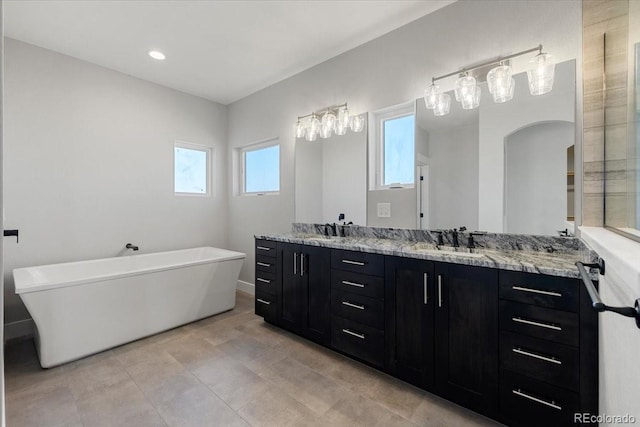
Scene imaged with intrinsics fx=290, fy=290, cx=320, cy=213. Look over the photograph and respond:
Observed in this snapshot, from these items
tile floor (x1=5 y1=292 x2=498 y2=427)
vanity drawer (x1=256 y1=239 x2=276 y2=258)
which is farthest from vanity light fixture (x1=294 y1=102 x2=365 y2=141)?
tile floor (x1=5 y1=292 x2=498 y2=427)

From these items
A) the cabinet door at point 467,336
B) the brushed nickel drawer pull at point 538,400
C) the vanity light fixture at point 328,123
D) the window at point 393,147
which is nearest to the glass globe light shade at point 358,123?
the vanity light fixture at point 328,123

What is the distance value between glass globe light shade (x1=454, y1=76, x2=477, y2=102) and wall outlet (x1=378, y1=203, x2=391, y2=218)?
106cm

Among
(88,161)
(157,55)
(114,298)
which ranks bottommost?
(114,298)

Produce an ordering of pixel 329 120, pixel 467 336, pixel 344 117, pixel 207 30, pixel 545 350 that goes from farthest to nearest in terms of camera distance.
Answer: pixel 329 120, pixel 344 117, pixel 207 30, pixel 467 336, pixel 545 350

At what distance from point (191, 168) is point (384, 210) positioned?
9.83ft

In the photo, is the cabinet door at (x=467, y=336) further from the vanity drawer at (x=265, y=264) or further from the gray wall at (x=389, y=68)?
the vanity drawer at (x=265, y=264)

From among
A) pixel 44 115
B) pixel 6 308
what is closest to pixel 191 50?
pixel 44 115

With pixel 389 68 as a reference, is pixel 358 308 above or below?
below

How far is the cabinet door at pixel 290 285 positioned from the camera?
2707 millimetres

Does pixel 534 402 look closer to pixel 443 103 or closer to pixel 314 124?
pixel 443 103

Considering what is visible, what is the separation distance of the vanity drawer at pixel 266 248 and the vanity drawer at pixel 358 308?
0.83 meters

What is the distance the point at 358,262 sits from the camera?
7.33 ft

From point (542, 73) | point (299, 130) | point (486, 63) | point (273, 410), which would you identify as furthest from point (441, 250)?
point (299, 130)

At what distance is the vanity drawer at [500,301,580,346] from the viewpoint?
1419 mm
